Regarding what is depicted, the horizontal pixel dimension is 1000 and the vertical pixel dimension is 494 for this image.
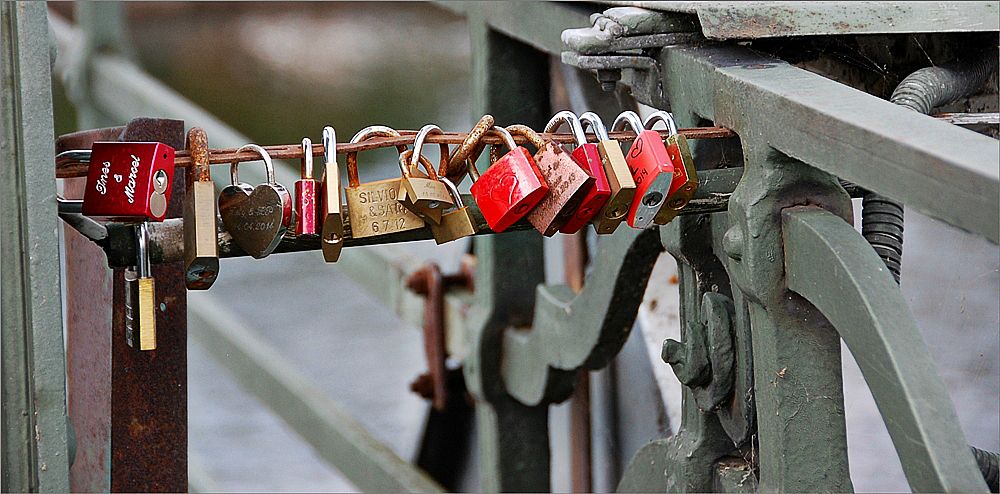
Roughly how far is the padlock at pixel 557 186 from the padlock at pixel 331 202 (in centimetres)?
14

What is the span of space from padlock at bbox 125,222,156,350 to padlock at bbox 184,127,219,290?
0.04m

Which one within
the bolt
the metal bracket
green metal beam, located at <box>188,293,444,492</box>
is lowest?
green metal beam, located at <box>188,293,444,492</box>

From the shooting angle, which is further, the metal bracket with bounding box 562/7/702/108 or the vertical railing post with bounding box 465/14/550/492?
the vertical railing post with bounding box 465/14/550/492

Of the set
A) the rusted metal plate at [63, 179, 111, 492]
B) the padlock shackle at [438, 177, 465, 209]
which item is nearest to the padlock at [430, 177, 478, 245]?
the padlock shackle at [438, 177, 465, 209]

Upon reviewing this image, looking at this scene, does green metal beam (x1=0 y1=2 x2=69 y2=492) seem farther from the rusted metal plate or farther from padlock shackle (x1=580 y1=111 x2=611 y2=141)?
padlock shackle (x1=580 y1=111 x2=611 y2=141)

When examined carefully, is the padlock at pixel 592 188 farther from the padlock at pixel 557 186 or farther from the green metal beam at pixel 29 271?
the green metal beam at pixel 29 271

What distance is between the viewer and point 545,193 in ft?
2.85

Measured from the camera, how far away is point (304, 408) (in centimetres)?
234

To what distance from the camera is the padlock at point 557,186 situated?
85cm

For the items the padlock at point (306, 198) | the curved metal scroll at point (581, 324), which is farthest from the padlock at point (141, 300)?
the curved metal scroll at point (581, 324)

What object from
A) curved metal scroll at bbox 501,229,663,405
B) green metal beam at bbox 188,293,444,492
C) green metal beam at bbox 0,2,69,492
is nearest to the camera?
green metal beam at bbox 0,2,69,492

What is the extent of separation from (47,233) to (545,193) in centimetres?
35

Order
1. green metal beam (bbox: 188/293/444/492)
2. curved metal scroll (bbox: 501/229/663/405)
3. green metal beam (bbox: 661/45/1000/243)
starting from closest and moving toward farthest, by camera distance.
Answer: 1. green metal beam (bbox: 661/45/1000/243)
2. curved metal scroll (bbox: 501/229/663/405)
3. green metal beam (bbox: 188/293/444/492)

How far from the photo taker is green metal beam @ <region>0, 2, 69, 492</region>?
81cm
